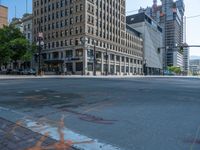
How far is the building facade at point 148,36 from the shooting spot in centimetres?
10775

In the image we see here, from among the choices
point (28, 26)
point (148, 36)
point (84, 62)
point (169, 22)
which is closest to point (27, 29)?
point (28, 26)

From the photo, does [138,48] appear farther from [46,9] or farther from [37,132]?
[37,132]

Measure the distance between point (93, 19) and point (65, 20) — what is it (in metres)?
8.98

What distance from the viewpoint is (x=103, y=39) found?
70188 millimetres

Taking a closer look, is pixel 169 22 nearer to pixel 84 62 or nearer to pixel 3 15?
pixel 84 62

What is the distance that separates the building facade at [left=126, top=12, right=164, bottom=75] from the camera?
354 feet

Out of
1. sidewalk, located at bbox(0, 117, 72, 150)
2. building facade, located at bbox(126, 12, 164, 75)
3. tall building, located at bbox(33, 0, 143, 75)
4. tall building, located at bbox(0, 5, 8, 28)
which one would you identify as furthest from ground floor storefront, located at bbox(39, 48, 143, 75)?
sidewalk, located at bbox(0, 117, 72, 150)

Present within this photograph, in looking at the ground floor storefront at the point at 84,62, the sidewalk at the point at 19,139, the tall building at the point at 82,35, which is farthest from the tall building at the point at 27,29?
the sidewalk at the point at 19,139

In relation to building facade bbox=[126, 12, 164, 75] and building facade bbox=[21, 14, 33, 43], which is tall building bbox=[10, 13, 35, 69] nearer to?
building facade bbox=[21, 14, 33, 43]

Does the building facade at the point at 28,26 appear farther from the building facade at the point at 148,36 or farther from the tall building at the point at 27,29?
the building facade at the point at 148,36

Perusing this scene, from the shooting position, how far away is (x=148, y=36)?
374ft

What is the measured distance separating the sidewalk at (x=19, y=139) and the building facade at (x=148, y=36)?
102 metres

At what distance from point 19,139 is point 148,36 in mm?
115038

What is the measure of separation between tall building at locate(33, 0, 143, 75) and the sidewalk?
179ft
